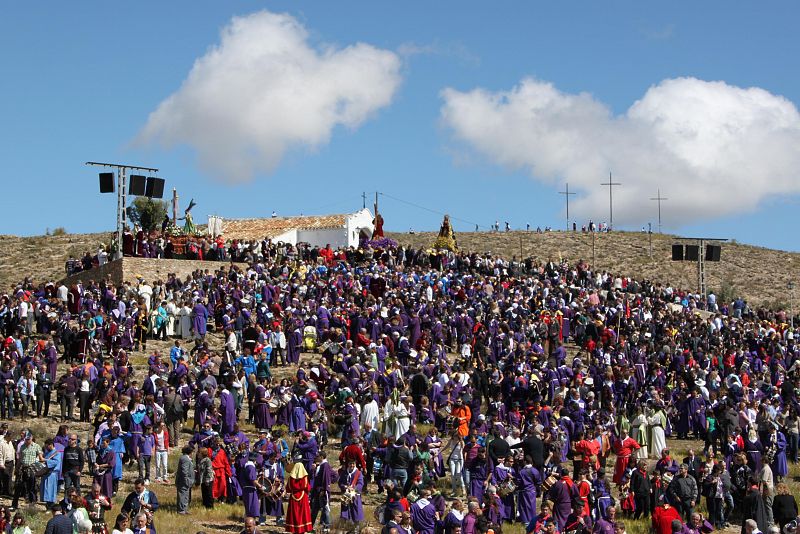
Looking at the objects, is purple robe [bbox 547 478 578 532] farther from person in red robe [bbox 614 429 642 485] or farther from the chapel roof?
the chapel roof

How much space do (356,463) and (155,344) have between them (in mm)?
15528

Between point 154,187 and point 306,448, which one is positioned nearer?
point 306,448

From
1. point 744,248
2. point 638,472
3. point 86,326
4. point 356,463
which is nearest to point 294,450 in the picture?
point 356,463

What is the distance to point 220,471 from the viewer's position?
770 inches

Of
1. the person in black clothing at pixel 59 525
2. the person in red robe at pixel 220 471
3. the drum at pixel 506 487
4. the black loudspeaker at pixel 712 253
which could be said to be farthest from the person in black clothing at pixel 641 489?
the black loudspeaker at pixel 712 253

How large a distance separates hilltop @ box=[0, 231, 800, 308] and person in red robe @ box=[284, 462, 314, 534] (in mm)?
41732

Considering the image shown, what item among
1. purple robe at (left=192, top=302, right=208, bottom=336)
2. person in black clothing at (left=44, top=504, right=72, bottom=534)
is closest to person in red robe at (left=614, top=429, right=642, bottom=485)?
person in black clothing at (left=44, top=504, right=72, bottom=534)

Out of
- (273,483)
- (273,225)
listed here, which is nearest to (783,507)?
(273,483)

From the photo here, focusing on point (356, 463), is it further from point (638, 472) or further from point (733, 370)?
point (733, 370)

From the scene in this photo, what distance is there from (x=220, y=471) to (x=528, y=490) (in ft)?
17.9

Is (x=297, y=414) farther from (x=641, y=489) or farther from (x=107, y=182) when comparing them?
(x=107, y=182)

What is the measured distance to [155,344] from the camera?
108 feet

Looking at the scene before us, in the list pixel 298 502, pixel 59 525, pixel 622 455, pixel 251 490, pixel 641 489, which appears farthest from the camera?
pixel 622 455

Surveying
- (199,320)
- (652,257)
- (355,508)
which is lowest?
(355,508)
